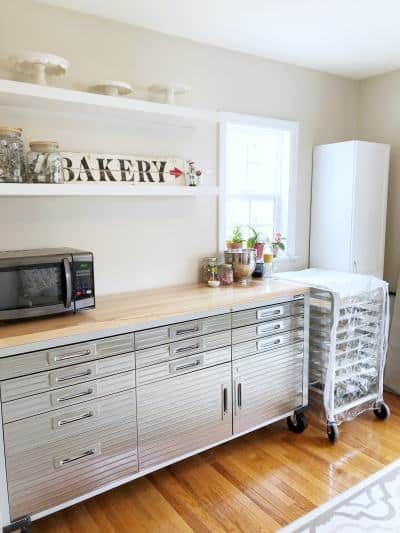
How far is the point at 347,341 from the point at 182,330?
1.17 meters

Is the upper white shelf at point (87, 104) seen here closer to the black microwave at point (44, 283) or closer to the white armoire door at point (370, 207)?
the black microwave at point (44, 283)

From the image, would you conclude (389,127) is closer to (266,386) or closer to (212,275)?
(212,275)

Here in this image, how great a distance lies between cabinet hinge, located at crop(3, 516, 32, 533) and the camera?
1781mm

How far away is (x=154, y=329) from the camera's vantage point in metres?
2.13

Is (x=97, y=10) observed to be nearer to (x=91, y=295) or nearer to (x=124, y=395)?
(x=91, y=295)

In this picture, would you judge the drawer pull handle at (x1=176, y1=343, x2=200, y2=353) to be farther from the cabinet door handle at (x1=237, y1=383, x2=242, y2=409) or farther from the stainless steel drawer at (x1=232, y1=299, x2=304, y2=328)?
the cabinet door handle at (x1=237, y1=383, x2=242, y2=409)

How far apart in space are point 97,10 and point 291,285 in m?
1.93

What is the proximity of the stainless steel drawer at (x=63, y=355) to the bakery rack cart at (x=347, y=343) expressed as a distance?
1317mm

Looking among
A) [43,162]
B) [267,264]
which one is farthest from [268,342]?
[43,162]

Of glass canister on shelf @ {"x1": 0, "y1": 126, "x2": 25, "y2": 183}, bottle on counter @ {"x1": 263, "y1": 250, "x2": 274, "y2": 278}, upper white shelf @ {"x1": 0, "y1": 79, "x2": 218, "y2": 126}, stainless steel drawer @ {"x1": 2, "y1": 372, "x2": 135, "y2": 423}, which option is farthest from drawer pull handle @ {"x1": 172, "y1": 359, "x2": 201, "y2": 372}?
upper white shelf @ {"x1": 0, "y1": 79, "x2": 218, "y2": 126}

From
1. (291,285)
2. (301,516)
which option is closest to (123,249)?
(291,285)

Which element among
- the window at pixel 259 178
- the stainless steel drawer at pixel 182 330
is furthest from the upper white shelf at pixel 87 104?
the stainless steel drawer at pixel 182 330

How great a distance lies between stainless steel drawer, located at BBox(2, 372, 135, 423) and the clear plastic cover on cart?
1.32 meters

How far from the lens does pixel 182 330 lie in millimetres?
2223
